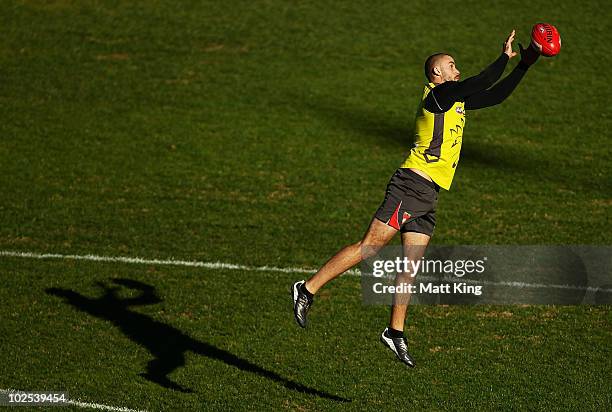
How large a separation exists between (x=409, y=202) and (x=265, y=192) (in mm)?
6836

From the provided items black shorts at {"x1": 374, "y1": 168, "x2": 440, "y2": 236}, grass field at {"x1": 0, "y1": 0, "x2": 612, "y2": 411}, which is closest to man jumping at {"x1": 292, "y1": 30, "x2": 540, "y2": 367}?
black shorts at {"x1": 374, "y1": 168, "x2": 440, "y2": 236}

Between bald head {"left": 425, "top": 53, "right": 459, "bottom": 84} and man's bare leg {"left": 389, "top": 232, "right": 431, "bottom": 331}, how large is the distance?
4.39 ft

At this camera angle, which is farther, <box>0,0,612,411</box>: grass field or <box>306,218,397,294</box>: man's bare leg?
<box>0,0,612,411</box>: grass field

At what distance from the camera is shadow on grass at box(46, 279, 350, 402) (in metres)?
9.55

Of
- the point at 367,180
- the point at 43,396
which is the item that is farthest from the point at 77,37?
the point at 43,396

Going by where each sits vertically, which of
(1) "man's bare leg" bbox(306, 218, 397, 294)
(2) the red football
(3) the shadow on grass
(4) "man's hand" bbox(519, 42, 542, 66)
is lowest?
(3) the shadow on grass

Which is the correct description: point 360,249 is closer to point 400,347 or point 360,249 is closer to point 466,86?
point 400,347

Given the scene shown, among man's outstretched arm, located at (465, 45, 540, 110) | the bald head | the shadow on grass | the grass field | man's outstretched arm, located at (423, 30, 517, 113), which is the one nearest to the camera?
man's outstretched arm, located at (423, 30, 517, 113)

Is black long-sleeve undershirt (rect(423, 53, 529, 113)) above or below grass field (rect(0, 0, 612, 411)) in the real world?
above

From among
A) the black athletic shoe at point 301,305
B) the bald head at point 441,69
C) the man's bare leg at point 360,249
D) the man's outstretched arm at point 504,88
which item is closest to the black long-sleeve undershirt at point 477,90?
the man's outstretched arm at point 504,88

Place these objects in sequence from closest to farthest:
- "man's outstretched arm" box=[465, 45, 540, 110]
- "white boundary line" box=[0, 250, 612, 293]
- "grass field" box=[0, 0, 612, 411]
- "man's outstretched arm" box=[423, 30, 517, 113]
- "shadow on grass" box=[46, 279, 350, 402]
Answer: "man's outstretched arm" box=[423, 30, 517, 113]
"man's outstretched arm" box=[465, 45, 540, 110]
"shadow on grass" box=[46, 279, 350, 402]
"grass field" box=[0, 0, 612, 411]
"white boundary line" box=[0, 250, 612, 293]

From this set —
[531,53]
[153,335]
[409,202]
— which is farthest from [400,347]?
[153,335]

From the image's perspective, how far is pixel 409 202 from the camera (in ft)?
28.5

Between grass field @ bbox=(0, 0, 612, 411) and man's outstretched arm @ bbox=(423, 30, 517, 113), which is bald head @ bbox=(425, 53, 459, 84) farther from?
grass field @ bbox=(0, 0, 612, 411)
